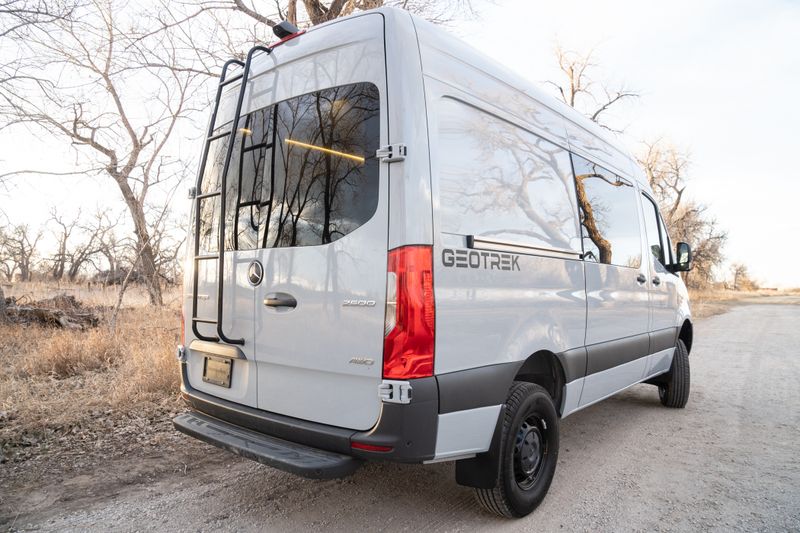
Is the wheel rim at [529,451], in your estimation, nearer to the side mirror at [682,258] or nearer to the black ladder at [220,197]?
the black ladder at [220,197]

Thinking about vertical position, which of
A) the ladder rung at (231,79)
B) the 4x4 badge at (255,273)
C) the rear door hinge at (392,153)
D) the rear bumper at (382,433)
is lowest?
the rear bumper at (382,433)

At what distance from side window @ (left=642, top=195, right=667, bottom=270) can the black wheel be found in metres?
1.10

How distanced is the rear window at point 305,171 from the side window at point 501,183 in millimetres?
392

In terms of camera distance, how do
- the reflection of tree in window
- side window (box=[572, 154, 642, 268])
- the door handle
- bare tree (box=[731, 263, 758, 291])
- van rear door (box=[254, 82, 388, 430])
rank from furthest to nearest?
bare tree (box=[731, 263, 758, 291]), side window (box=[572, 154, 642, 268]), the door handle, the reflection of tree in window, van rear door (box=[254, 82, 388, 430])

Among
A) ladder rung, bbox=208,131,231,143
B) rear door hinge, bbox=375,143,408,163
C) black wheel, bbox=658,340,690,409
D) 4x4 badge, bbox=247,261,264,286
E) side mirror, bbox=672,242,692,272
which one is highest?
ladder rung, bbox=208,131,231,143

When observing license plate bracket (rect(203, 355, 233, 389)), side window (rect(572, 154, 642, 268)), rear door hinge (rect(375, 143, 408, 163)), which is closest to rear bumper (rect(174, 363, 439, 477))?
license plate bracket (rect(203, 355, 233, 389))

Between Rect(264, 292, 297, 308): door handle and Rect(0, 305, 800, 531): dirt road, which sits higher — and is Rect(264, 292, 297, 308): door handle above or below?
above

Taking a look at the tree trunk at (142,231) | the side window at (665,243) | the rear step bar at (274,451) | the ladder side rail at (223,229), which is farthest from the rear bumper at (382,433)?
the tree trunk at (142,231)

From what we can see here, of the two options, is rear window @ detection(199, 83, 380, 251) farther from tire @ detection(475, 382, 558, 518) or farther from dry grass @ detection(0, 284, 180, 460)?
dry grass @ detection(0, 284, 180, 460)

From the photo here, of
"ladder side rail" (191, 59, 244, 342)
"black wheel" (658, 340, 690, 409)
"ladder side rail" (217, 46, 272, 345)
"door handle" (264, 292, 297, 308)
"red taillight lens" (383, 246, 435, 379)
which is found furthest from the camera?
"black wheel" (658, 340, 690, 409)

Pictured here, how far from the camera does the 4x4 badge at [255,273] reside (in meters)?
2.86

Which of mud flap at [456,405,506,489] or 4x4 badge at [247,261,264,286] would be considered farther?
4x4 badge at [247,261,264,286]

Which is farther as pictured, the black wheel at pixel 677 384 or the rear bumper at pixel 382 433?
the black wheel at pixel 677 384

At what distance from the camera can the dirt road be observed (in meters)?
2.88
